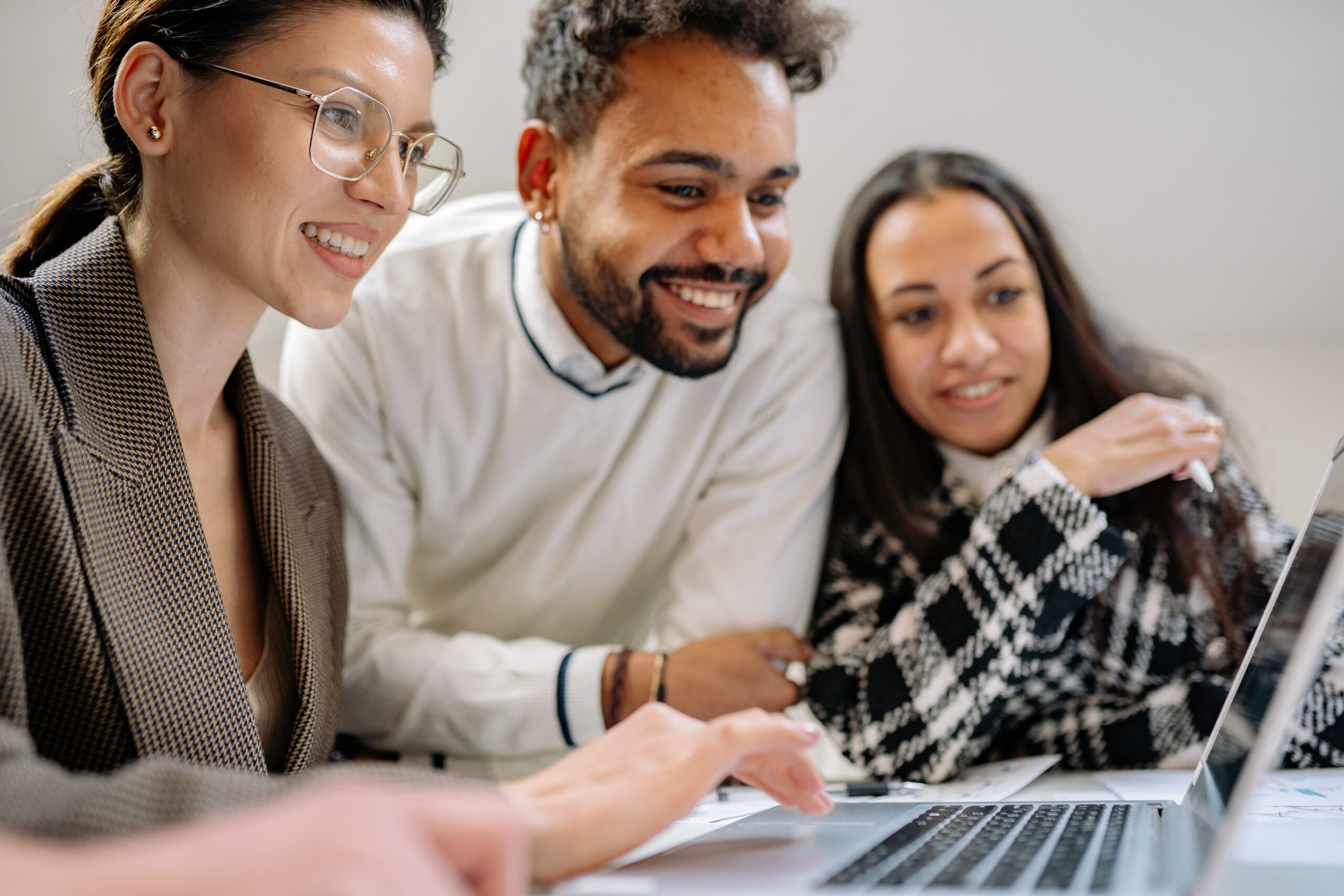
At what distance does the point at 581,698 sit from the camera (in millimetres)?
1332

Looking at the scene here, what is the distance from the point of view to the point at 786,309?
160cm

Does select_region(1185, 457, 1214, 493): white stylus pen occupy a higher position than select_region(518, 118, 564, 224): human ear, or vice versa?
select_region(518, 118, 564, 224): human ear

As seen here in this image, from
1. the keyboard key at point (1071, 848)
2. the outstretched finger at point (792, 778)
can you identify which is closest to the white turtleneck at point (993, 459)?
the keyboard key at point (1071, 848)

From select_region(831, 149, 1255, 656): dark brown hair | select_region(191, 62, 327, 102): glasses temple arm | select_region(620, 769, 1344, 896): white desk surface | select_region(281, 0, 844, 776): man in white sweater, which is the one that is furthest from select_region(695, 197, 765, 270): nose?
select_region(620, 769, 1344, 896): white desk surface

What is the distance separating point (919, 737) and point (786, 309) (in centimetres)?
65

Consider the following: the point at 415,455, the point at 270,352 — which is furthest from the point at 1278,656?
the point at 270,352

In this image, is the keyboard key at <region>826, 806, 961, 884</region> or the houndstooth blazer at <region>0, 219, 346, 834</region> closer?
the keyboard key at <region>826, 806, 961, 884</region>

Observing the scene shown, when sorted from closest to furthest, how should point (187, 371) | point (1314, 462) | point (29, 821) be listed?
point (29, 821), point (187, 371), point (1314, 462)

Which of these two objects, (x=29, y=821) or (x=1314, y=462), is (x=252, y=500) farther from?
(x=1314, y=462)

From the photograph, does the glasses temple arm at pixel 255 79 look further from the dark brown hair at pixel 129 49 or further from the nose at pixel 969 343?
the nose at pixel 969 343

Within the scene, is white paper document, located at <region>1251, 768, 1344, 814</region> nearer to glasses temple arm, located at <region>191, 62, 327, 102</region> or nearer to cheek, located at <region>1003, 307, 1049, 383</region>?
cheek, located at <region>1003, 307, 1049, 383</region>

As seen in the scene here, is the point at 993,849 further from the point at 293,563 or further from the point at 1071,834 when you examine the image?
the point at 293,563

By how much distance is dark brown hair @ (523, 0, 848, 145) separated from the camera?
1356 mm

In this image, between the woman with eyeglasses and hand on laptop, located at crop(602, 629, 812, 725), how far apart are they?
36 cm
